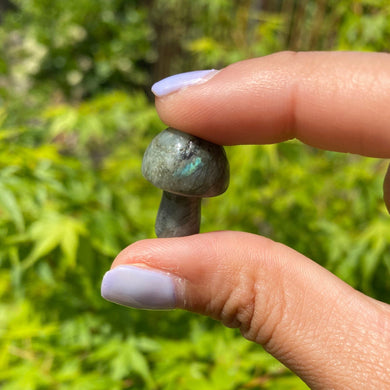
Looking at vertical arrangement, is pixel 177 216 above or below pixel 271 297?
above

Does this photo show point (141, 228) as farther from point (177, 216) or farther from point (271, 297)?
point (271, 297)

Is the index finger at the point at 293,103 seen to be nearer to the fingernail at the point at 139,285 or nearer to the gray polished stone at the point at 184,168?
the gray polished stone at the point at 184,168

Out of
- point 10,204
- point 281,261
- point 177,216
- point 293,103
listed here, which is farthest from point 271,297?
point 10,204

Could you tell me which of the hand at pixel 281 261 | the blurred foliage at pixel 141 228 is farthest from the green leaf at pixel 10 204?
the hand at pixel 281 261

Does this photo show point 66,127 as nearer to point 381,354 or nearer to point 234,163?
point 234,163

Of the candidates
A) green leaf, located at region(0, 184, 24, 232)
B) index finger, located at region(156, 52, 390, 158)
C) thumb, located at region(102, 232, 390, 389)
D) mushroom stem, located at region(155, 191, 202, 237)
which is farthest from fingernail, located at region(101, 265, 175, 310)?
green leaf, located at region(0, 184, 24, 232)

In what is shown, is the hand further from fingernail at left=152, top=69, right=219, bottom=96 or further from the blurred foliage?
the blurred foliage
